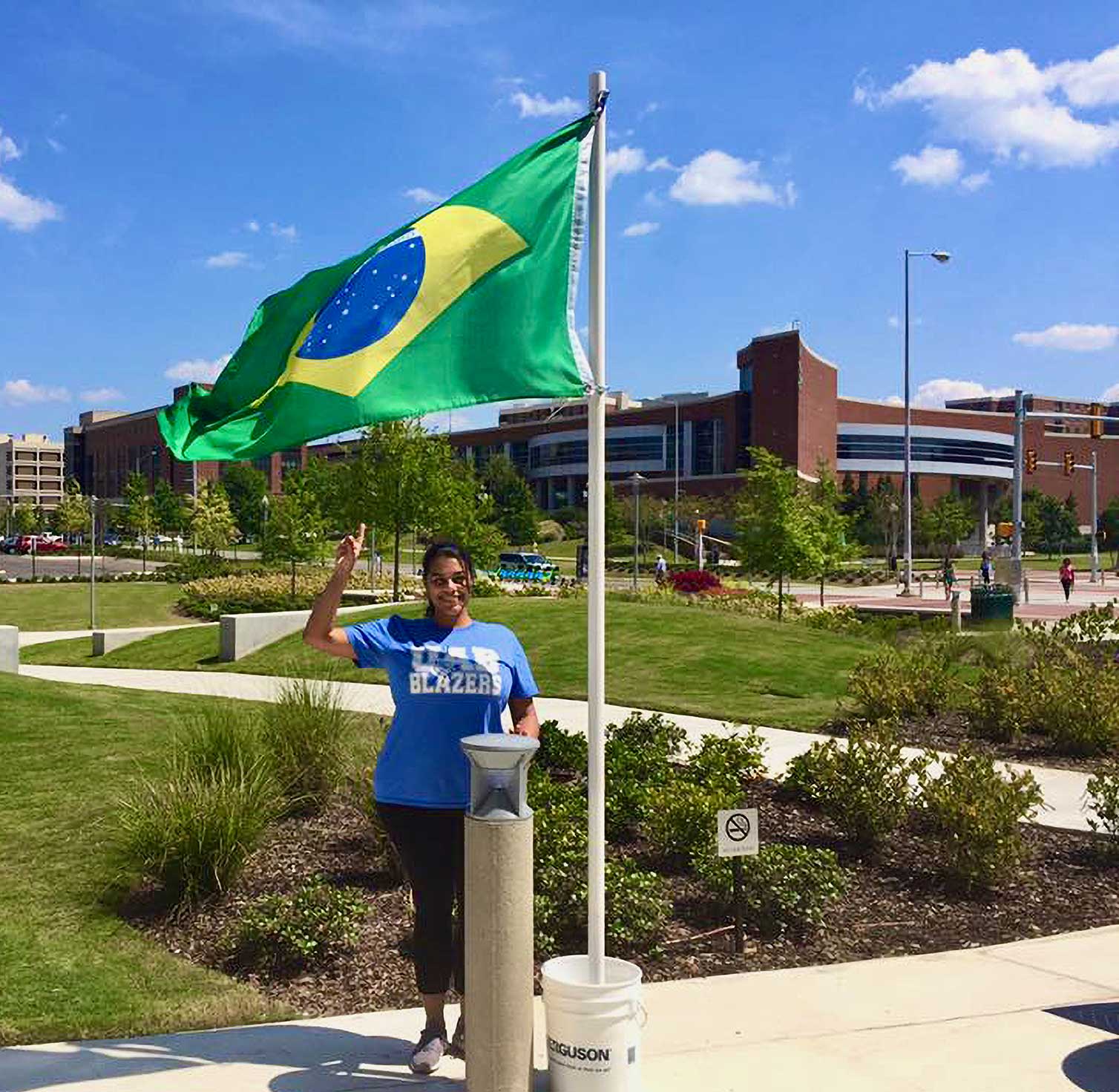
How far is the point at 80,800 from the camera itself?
8234 mm

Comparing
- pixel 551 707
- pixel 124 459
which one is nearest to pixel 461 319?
pixel 551 707

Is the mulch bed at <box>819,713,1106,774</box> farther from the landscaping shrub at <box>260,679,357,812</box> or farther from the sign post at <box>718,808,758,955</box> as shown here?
the landscaping shrub at <box>260,679,357,812</box>

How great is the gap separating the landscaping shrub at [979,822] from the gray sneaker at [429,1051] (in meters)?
3.58

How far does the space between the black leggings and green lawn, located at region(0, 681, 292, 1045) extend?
977 millimetres

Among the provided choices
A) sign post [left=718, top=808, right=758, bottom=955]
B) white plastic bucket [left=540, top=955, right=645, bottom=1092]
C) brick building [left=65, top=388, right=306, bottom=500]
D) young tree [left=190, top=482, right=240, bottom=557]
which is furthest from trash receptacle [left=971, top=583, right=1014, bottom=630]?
brick building [left=65, top=388, right=306, bottom=500]

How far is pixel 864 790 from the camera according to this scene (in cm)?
745

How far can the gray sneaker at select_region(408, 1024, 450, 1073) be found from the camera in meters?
4.30

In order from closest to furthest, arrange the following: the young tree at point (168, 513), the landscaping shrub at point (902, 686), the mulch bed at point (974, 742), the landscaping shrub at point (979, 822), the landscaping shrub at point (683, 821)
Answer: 1. the landscaping shrub at point (979, 822)
2. the landscaping shrub at point (683, 821)
3. the mulch bed at point (974, 742)
4. the landscaping shrub at point (902, 686)
5. the young tree at point (168, 513)

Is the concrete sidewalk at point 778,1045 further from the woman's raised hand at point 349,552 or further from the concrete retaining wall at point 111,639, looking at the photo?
the concrete retaining wall at point 111,639

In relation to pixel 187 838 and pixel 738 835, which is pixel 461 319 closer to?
pixel 738 835

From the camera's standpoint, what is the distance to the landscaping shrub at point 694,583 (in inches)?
1280

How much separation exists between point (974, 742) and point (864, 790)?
472 cm

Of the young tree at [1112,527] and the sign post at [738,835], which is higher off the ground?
the young tree at [1112,527]

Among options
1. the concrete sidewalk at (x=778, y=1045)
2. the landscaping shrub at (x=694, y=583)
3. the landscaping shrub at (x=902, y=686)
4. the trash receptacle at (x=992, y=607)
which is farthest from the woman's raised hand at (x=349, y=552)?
the landscaping shrub at (x=694, y=583)
